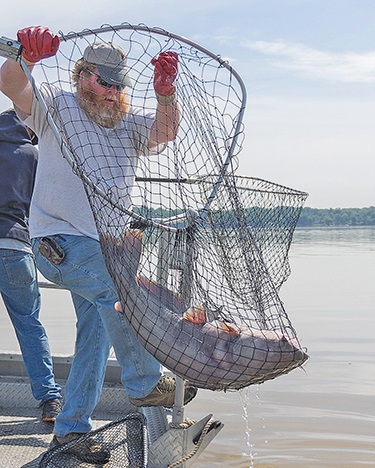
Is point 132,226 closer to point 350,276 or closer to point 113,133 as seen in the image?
point 113,133

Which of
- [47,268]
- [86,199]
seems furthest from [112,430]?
[86,199]

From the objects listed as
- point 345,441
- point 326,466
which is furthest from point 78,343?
point 345,441

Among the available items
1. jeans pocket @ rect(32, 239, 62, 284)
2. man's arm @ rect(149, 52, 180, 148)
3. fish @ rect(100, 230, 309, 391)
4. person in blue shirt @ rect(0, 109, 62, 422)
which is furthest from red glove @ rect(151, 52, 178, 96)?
person in blue shirt @ rect(0, 109, 62, 422)

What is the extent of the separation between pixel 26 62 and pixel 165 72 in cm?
66

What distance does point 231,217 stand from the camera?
14.1 ft

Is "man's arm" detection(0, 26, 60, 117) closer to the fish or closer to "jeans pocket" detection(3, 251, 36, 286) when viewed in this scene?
the fish

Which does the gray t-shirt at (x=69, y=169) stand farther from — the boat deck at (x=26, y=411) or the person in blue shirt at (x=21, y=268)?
the boat deck at (x=26, y=411)

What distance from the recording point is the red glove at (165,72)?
391cm

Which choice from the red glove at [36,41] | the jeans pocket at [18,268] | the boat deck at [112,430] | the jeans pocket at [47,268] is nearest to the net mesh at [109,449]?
the boat deck at [112,430]

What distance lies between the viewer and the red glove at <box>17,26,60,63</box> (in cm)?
355

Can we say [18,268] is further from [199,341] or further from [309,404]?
[309,404]

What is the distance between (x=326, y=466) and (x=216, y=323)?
3070 millimetres

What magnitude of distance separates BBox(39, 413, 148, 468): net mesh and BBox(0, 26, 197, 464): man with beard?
0.02m

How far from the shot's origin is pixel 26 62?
12.0 feet
